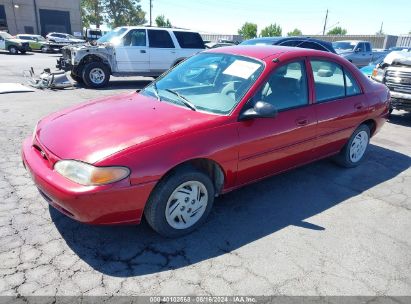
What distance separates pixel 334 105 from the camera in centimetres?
411

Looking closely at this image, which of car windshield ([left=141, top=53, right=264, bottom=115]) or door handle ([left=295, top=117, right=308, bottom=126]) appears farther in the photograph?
door handle ([left=295, top=117, right=308, bottom=126])

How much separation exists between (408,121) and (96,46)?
8.73 metres

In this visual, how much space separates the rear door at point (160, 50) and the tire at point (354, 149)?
25.6 ft

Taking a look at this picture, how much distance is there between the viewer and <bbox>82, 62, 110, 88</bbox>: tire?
32.9 ft

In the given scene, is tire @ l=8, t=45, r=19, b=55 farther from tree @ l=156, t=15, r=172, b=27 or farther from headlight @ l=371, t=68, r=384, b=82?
tree @ l=156, t=15, r=172, b=27

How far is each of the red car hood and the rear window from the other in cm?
841

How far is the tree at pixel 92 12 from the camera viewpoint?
6103cm

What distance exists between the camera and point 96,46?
10.1 meters

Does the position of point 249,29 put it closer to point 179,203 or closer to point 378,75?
point 378,75

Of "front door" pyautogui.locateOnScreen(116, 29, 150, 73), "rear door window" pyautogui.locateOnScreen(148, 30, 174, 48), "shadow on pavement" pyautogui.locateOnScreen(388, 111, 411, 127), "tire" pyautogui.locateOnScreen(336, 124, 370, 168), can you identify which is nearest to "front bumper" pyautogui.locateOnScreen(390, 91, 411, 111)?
"shadow on pavement" pyautogui.locateOnScreen(388, 111, 411, 127)

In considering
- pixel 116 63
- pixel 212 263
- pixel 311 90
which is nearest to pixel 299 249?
pixel 212 263

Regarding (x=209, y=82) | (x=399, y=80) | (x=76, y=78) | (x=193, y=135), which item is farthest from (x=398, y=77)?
(x=76, y=78)

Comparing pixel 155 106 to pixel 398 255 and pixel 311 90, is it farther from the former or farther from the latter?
pixel 398 255

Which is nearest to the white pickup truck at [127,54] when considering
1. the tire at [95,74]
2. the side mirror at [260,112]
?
the tire at [95,74]
